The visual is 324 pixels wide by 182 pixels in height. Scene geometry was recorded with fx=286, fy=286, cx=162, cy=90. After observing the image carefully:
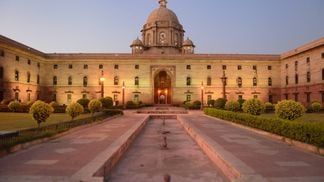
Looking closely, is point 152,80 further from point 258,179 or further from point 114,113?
point 258,179

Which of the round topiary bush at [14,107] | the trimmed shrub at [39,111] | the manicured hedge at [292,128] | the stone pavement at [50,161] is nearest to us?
the stone pavement at [50,161]

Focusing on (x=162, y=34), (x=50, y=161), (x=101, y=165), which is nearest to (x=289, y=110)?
(x=101, y=165)

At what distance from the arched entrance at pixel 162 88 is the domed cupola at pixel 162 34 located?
6733 millimetres

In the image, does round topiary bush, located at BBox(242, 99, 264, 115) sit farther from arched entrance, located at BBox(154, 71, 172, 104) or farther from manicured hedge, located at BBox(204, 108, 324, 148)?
arched entrance, located at BBox(154, 71, 172, 104)

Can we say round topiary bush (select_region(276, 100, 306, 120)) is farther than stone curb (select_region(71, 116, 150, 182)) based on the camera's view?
Yes

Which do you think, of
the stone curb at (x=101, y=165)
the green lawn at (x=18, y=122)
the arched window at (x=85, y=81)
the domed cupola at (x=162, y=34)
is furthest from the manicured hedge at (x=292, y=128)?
the domed cupola at (x=162, y=34)

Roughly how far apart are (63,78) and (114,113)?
25.9m

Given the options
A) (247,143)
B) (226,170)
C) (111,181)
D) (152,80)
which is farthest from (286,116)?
(152,80)

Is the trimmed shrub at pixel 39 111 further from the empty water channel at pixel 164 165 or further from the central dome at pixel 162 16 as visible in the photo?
the central dome at pixel 162 16

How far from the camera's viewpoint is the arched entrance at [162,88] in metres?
50.3

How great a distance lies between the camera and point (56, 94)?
4934 centimetres

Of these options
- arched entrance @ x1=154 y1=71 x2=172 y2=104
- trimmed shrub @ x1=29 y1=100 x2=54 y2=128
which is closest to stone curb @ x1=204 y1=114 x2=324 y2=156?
trimmed shrub @ x1=29 y1=100 x2=54 y2=128

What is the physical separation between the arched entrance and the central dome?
42.6 feet

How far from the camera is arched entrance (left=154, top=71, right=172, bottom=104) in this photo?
50.3 metres
